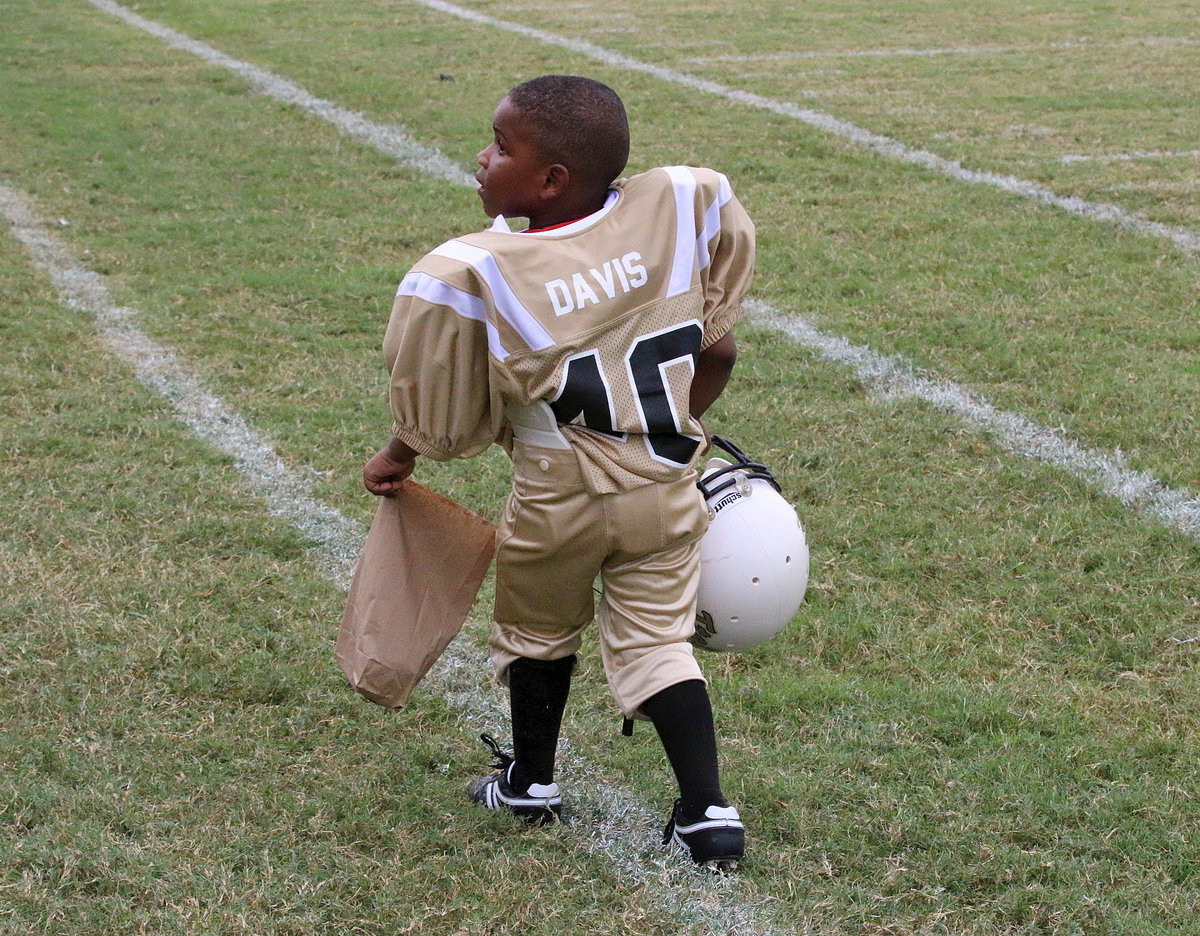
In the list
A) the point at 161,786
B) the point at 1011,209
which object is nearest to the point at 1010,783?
the point at 161,786

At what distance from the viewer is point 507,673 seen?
257 centimetres

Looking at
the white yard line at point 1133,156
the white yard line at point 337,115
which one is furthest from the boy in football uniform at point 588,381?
the white yard line at point 1133,156

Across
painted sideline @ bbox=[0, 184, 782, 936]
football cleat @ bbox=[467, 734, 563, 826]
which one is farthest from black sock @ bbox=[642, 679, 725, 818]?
football cleat @ bbox=[467, 734, 563, 826]

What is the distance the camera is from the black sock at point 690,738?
7.88 ft

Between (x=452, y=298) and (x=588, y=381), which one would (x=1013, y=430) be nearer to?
(x=588, y=381)

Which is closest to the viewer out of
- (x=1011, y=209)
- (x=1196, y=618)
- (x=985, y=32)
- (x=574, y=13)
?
(x=1196, y=618)

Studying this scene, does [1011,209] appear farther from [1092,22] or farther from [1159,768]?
[1092,22]

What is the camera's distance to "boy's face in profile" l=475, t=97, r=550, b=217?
7.43ft

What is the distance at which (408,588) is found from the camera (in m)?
2.55

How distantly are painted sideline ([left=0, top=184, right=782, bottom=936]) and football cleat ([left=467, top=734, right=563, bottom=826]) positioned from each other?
4 cm

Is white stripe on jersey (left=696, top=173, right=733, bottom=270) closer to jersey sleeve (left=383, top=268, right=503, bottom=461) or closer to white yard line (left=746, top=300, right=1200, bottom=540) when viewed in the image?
jersey sleeve (left=383, top=268, right=503, bottom=461)

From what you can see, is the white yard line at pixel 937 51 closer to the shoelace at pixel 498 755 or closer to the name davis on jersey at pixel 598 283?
the shoelace at pixel 498 755

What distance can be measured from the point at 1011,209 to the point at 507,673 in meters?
→ 5.03


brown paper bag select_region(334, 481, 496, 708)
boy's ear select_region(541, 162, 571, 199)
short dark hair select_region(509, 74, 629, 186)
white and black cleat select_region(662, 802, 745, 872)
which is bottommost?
white and black cleat select_region(662, 802, 745, 872)
